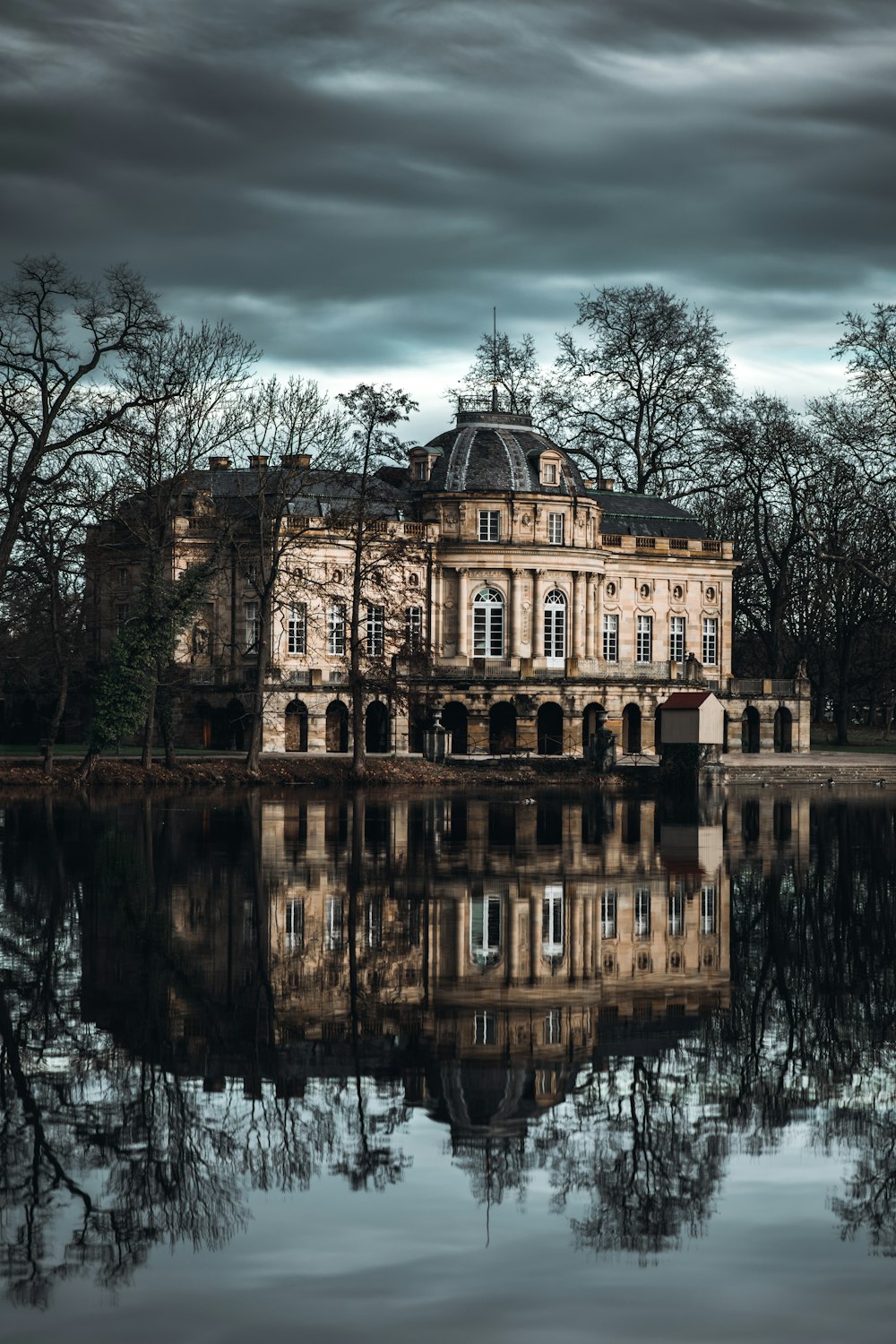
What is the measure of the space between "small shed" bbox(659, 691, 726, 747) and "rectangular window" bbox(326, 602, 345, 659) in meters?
15.9

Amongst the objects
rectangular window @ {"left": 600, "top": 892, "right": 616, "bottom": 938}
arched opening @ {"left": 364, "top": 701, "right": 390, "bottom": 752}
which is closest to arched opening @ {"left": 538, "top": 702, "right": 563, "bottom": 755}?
arched opening @ {"left": 364, "top": 701, "right": 390, "bottom": 752}

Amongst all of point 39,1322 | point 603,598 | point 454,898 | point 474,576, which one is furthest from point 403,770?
point 39,1322

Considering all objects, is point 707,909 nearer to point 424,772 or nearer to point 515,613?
point 424,772

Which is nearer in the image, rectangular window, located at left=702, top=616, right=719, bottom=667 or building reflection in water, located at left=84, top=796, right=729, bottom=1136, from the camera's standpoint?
building reflection in water, located at left=84, top=796, right=729, bottom=1136

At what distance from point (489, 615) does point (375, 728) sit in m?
7.23

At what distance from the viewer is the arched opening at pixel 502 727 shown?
74.7 metres

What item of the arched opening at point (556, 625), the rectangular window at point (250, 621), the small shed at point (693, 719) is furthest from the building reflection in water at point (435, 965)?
the arched opening at point (556, 625)

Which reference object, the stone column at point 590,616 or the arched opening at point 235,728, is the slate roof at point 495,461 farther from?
the arched opening at point 235,728

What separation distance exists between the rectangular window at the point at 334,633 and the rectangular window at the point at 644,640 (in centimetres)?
1475

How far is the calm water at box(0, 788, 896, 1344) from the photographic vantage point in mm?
7855

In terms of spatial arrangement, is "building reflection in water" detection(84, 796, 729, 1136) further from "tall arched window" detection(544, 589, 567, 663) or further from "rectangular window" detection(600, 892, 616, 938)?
"tall arched window" detection(544, 589, 567, 663)

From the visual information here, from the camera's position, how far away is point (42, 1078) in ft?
37.9

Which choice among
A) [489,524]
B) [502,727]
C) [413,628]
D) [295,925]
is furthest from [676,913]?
[489,524]

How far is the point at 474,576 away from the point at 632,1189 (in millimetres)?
66321
